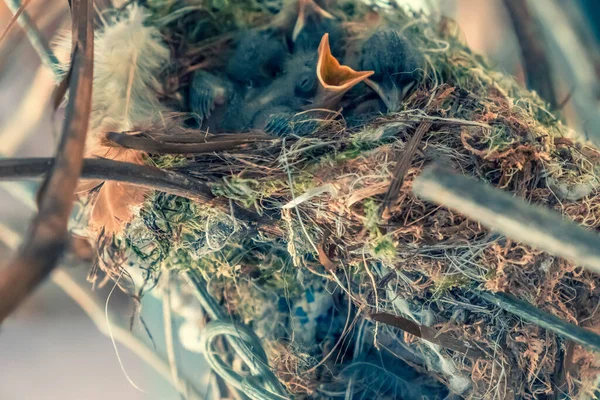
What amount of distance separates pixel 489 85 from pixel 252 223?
47cm

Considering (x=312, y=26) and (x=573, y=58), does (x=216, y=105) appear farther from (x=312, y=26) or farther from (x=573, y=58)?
Answer: (x=573, y=58)

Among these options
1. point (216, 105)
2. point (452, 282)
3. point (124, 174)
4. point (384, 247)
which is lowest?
point (452, 282)

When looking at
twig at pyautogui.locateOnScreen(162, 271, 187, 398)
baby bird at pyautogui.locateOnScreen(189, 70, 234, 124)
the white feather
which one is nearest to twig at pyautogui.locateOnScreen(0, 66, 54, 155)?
the white feather

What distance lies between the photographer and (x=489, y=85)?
0.84 meters

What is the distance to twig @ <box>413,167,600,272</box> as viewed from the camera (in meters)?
0.45

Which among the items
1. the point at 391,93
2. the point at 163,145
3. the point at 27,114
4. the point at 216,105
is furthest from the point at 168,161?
the point at 27,114

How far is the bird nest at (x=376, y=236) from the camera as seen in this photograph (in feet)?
2.08

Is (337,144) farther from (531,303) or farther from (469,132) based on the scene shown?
(531,303)

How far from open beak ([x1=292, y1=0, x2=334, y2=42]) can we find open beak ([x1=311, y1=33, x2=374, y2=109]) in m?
0.20

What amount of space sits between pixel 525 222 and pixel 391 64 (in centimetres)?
46

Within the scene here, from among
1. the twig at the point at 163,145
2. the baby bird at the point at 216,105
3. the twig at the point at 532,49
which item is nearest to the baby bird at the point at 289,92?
the baby bird at the point at 216,105

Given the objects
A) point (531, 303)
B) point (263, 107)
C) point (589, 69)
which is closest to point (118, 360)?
point (263, 107)

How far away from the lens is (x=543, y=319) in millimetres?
612

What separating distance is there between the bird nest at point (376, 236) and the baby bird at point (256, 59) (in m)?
0.16
